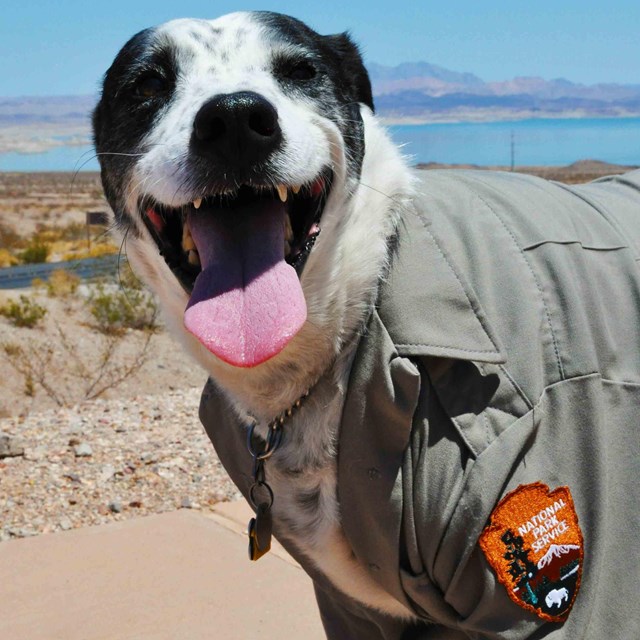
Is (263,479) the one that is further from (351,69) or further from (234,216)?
(351,69)

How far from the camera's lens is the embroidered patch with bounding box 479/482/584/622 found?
212 centimetres

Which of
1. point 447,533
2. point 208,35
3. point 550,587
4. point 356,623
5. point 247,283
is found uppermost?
point 208,35

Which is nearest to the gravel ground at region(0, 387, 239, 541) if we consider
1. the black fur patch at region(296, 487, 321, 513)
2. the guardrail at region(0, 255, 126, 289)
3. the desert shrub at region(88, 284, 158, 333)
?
the black fur patch at region(296, 487, 321, 513)

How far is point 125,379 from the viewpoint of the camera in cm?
950

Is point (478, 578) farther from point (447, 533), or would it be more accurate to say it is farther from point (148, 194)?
point (148, 194)

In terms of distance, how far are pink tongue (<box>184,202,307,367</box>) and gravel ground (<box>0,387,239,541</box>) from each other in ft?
7.78

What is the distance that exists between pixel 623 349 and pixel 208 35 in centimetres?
139

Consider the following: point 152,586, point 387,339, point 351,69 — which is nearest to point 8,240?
point 152,586

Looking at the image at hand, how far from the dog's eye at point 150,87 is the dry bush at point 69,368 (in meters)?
5.94

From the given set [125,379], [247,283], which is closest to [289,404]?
[247,283]

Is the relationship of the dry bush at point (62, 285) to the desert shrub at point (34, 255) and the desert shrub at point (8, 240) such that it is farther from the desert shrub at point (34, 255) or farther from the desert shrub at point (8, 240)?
the desert shrub at point (8, 240)

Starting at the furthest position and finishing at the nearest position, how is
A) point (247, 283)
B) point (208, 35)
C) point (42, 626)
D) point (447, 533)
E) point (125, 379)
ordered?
1. point (125, 379)
2. point (42, 626)
3. point (208, 35)
4. point (247, 283)
5. point (447, 533)

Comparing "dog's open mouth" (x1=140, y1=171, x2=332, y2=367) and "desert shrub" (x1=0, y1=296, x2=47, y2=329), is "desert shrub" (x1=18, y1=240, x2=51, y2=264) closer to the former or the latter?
"desert shrub" (x1=0, y1=296, x2=47, y2=329)

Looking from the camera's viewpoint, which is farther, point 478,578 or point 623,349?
point 623,349
